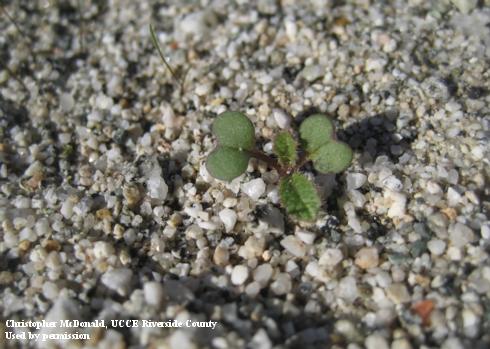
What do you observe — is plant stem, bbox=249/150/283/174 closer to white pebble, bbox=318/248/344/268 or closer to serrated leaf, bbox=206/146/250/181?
serrated leaf, bbox=206/146/250/181

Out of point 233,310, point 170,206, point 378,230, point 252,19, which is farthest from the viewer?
point 252,19

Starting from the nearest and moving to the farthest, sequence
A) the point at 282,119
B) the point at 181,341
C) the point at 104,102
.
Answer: the point at 181,341 < the point at 282,119 < the point at 104,102

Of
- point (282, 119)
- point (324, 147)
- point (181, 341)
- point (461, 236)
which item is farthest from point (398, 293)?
point (282, 119)

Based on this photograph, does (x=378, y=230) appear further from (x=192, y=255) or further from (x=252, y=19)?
(x=252, y=19)

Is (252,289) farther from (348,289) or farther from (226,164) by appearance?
(226,164)

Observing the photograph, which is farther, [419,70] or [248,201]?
[419,70]

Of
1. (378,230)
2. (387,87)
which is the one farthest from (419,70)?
(378,230)

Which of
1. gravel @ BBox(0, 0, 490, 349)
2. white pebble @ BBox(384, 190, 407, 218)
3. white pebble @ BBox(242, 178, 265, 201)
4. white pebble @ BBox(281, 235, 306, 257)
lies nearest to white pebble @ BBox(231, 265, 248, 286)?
gravel @ BBox(0, 0, 490, 349)
